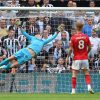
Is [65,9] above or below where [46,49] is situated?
above

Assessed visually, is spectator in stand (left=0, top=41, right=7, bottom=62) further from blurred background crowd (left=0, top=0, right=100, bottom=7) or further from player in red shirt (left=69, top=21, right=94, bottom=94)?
blurred background crowd (left=0, top=0, right=100, bottom=7)

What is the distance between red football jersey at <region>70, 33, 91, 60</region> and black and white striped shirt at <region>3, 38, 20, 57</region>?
1955mm

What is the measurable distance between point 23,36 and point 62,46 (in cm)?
115

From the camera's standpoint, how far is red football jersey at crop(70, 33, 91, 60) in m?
13.0

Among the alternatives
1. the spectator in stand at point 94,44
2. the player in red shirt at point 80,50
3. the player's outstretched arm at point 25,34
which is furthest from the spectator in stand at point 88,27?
the player's outstretched arm at point 25,34

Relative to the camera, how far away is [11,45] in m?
14.1

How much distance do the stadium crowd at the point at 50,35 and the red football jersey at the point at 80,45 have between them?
115 centimetres

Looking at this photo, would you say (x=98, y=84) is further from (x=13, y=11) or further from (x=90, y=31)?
(x=13, y=11)

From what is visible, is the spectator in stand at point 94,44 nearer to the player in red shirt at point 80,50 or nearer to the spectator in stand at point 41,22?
the player in red shirt at point 80,50

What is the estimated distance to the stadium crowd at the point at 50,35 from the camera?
14.2 m

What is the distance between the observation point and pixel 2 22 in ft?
47.5

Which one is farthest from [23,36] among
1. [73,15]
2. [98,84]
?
[98,84]

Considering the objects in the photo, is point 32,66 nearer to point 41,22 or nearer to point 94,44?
point 41,22

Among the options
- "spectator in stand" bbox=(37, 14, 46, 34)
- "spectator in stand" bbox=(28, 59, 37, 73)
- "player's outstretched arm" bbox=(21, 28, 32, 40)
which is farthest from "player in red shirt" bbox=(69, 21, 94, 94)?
"spectator in stand" bbox=(37, 14, 46, 34)
